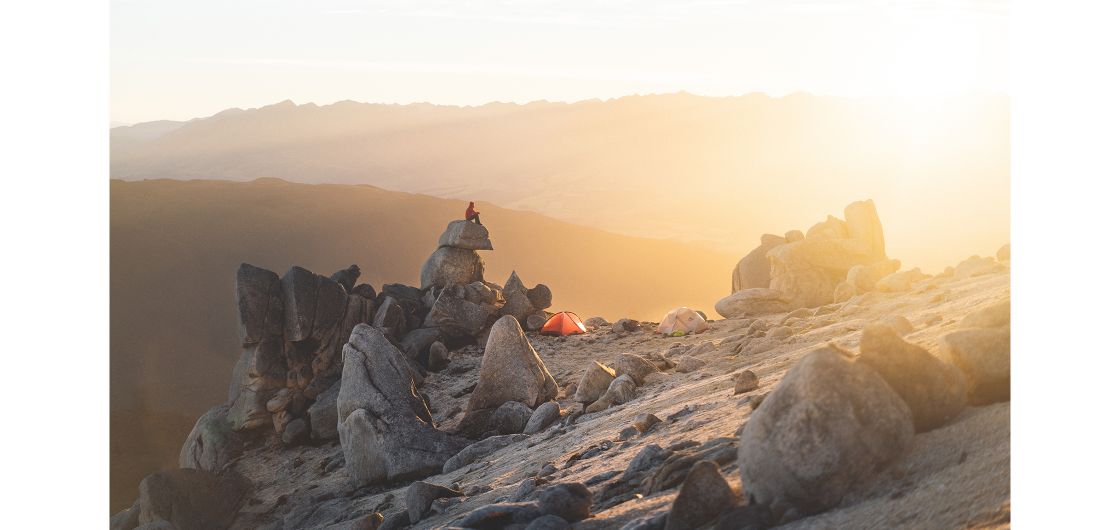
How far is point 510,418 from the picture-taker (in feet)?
42.7

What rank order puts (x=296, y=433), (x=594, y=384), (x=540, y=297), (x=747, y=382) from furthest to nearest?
(x=540, y=297) → (x=296, y=433) → (x=594, y=384) → (x=747, y=382)

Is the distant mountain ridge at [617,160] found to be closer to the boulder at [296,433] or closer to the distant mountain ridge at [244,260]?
the distant mountain ridge at [244,260]

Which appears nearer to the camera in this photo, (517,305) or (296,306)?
(296,306)

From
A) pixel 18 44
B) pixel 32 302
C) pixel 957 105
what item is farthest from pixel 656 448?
pixel 18 44

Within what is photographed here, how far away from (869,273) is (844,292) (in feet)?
2.39

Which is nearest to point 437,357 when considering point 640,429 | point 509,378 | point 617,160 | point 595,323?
point 509,378

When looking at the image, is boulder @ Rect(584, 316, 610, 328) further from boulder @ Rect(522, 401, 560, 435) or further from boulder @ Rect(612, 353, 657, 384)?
boulder @ Rect(522, 401, 560, 435)

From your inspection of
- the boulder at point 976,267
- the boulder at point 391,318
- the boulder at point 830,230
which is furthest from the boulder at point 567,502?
the boulder at point 830,230

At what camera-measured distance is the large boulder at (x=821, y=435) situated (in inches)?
178

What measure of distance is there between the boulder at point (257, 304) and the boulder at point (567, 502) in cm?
1155

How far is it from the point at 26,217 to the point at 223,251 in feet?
80.1

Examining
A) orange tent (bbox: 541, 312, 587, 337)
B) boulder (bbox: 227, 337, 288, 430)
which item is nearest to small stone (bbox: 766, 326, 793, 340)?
orange tent (bbox: 541, 312, 587, 337)

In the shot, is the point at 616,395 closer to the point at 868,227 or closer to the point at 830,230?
the point at 830,230

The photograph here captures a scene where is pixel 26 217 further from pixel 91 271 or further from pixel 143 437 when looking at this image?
pixel 143 437
